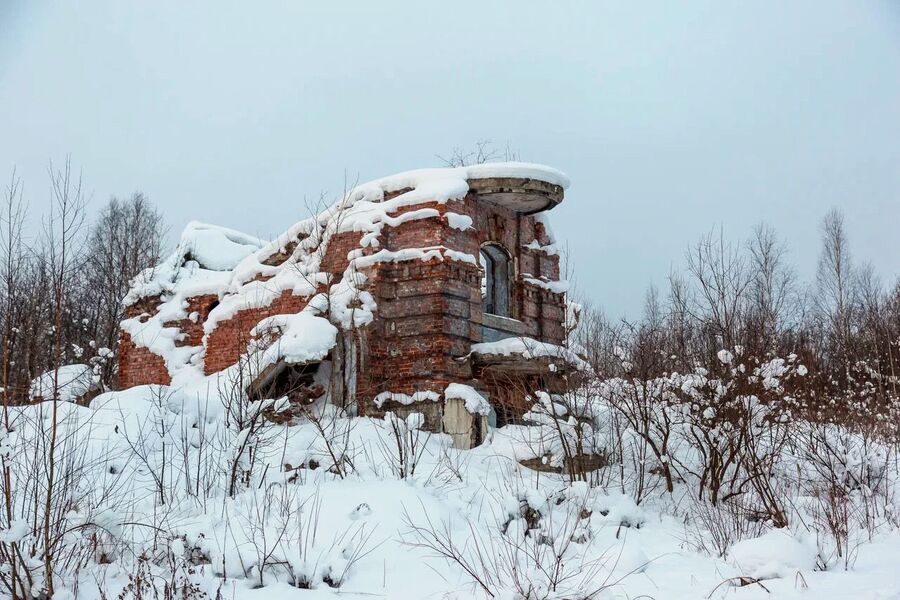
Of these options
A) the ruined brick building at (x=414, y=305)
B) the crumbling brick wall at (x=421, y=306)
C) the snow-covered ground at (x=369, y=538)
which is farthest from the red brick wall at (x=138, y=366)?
the snow-covered ground at (x=369, y=538)

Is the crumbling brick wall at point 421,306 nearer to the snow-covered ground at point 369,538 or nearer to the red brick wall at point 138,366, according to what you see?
the snow-covered ground at point 369,538

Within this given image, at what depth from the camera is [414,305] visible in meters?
13.0

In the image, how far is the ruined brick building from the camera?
497 inches

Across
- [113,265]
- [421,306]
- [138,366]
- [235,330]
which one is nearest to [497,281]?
[421,306]

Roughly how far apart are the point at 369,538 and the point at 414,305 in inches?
248

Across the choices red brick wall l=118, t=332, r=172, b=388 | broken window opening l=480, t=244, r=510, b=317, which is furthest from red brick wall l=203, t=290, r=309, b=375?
broken window opening l=480, t=244, r=510, b=317

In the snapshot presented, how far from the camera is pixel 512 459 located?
11570 millimetres

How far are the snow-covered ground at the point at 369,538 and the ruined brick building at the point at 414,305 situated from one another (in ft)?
8.90

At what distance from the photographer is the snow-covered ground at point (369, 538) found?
5.77 m

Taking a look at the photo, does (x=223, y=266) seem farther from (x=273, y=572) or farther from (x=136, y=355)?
(x=273, y=572)

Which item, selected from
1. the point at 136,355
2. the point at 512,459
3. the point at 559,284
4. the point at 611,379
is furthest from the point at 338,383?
the point at 136,355

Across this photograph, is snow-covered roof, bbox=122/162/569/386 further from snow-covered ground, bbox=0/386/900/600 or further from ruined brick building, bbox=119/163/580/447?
snow-covered ground, bbox=0/386/900/600

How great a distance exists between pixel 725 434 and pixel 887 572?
464 cm

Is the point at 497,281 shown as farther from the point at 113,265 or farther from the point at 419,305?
the point at 113,265
